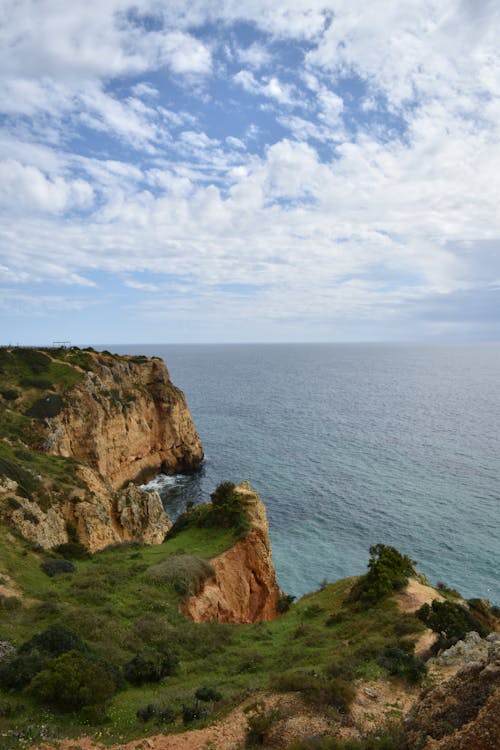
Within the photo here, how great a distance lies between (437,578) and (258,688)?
1267 inches

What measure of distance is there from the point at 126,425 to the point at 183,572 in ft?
135

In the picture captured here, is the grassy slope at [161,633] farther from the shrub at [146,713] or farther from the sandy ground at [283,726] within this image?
the sandy ground at [283,726]

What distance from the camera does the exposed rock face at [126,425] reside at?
57.6 metres

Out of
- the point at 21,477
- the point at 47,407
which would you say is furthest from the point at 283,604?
the point at 47,407

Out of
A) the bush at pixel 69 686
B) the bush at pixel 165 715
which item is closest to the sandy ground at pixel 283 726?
the bush at pixel 165 715

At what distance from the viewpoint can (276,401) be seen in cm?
12638

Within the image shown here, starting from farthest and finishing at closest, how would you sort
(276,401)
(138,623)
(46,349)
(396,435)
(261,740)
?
(276,401), (396,435), (46,349), (138,623), (261,740)

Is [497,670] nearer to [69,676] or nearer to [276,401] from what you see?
[69,676]

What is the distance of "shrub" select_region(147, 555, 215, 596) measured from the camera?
27.5 m

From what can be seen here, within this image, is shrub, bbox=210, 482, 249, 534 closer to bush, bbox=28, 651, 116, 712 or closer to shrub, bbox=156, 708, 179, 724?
bush, bbox=28, 651, 116, 712

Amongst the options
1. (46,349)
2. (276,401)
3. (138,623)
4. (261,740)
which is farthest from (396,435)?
(261,740)

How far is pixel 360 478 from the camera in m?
64.3

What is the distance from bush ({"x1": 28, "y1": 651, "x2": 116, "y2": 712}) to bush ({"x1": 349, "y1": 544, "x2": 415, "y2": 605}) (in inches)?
657


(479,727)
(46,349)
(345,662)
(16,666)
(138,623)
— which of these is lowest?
(138,623)
